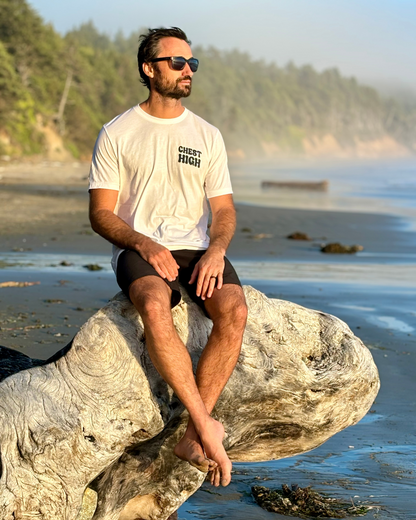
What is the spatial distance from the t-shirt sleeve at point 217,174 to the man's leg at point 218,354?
2.69 feet

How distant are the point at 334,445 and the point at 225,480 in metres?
2.06

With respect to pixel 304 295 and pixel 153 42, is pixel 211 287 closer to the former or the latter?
pixel 153 42

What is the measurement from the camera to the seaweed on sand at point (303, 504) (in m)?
4.65

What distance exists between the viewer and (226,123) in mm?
153875

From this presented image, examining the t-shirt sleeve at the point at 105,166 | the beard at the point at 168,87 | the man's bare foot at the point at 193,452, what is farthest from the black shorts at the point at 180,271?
the beard at the point at 168,87

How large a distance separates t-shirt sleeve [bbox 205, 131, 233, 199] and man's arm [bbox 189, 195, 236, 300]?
0.15 feet

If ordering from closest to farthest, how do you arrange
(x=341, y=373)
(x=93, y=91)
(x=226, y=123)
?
1. (x=341, y=373)
2. (x=93, y=91)
3. (x=226, y=123)

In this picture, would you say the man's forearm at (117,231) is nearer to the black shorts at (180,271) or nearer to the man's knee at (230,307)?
the black shorts at (180,271)

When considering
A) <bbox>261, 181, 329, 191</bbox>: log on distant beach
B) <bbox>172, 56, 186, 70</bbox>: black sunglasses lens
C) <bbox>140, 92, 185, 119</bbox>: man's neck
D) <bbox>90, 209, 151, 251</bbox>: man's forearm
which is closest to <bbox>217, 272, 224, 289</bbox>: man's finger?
<bbox>90, 209, 151, 251</bbox>: man's forearm

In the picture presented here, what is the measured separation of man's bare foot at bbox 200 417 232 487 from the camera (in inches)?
153

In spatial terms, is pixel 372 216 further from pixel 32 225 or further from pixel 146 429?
pixel 146 429

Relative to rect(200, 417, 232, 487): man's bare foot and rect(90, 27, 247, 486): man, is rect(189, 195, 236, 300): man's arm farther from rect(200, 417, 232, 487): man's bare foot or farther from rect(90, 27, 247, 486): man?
rect(200, 417, 232, 487): man's bare foot

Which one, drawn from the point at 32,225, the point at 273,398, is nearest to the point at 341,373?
the point at 273,398

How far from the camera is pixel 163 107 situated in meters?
4.75
